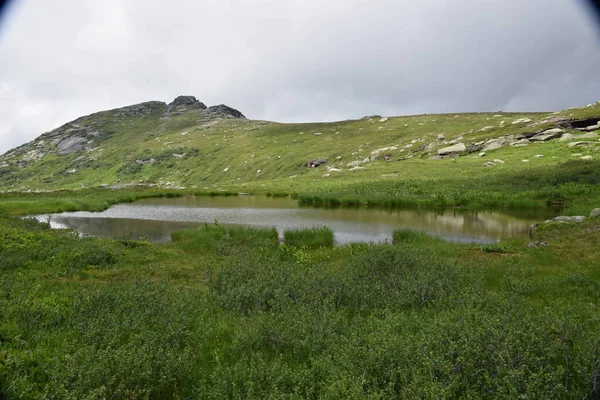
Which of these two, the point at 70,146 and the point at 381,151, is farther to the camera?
the point at 70,146

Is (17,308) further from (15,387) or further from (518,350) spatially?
(518,350)

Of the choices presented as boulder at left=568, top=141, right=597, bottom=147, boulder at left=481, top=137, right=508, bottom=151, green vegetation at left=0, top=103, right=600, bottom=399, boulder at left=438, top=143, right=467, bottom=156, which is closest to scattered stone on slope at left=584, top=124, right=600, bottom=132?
boulder at left=568, top=141, right=597, bottom=147

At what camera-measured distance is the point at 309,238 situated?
22734mm

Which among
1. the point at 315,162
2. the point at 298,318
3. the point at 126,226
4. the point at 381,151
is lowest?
the point at 298,318

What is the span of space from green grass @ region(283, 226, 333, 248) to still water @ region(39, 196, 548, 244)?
4.31 ft

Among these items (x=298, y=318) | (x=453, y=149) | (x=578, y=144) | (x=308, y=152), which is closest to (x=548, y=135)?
(x=578, y=144)

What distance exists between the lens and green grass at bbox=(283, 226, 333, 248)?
22.1 m

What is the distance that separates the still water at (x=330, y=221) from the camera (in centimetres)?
2502

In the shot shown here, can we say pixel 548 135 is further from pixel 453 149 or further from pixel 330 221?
pixel 330 221

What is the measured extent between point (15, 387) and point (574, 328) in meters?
8.44

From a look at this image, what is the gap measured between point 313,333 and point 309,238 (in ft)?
53.1

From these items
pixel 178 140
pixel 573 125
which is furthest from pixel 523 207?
pixel 178 140

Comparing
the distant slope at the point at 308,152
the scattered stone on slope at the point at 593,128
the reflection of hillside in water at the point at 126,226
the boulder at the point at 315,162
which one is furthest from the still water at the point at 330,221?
the boulder at the point at 315,162

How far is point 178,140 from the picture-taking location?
16100cm
